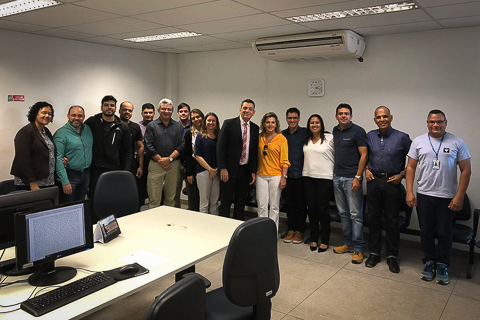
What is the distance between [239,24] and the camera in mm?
4379

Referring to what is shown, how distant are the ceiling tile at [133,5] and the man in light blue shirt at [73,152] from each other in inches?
50.2

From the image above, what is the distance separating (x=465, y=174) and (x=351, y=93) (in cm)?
202

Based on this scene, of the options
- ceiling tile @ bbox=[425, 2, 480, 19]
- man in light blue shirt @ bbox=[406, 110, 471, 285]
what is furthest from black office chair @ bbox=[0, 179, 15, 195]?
ceiling tile @ bbox=[425, 2, 480, 19]

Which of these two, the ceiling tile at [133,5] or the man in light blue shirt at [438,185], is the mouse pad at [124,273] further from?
the man in light blue shirt at [438,185]

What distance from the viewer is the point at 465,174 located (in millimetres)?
3580

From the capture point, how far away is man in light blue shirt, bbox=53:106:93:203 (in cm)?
433

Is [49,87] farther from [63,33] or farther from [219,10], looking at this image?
[219,10]

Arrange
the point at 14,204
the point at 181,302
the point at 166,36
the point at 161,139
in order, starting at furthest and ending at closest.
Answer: the point at 166,36
the point at 161,139
the point at 14,204
the point at 181,302

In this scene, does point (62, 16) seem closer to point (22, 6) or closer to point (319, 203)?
point (22, 6)

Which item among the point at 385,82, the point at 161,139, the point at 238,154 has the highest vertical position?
the point at 385,82

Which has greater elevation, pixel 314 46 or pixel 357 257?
pixel 314 46

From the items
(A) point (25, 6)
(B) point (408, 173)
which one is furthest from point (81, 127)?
(B) point (408, 173)

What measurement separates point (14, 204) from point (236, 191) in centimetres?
295

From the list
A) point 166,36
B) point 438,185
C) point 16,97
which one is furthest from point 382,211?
point 16,97
